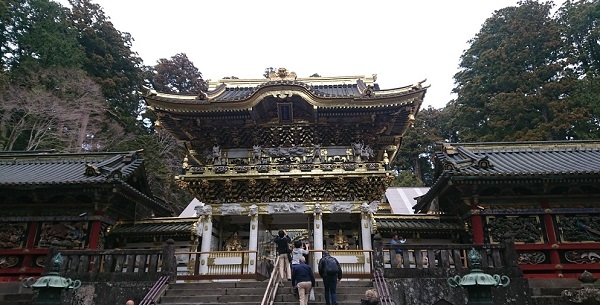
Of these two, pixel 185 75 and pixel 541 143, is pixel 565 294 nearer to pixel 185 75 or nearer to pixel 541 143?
pixel 541 143

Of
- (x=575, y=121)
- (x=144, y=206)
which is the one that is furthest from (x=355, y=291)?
(x=575, y=121)

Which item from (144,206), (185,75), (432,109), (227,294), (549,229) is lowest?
(227,294)

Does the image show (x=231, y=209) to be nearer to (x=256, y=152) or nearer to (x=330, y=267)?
(x=256, y=152)

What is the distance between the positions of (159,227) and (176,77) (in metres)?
37.2

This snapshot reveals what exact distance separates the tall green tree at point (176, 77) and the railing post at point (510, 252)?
4168cm

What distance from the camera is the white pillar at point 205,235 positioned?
14297mm

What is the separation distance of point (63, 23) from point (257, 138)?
1102 inches

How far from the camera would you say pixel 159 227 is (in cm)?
1562

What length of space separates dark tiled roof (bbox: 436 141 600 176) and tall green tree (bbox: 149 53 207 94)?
37.6m

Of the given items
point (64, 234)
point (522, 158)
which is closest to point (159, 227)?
point (64, 234)

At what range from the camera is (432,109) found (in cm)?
4916

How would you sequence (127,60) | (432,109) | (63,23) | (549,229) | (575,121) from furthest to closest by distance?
(432,109) → (127,60) → (63,23) → (575,121) → (549,229)

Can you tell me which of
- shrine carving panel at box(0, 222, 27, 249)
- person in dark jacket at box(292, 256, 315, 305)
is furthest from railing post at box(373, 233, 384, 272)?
shrine carving panel at box(0, 222, 27, 249)

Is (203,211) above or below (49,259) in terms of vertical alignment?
above
